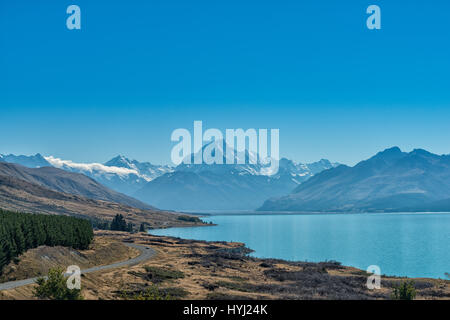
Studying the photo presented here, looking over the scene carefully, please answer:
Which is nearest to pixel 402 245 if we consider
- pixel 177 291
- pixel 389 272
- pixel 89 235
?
pixel 389 272

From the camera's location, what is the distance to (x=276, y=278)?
2613 inches

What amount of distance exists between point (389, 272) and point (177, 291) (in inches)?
2518

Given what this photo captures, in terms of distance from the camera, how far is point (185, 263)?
7850 cm

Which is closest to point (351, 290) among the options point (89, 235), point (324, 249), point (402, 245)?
point (89, 235)

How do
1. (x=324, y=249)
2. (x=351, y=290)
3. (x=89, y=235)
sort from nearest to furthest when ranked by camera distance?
1. (x=351, y=290)
2. (x=89, y=235)
3. (x=324, y=249)

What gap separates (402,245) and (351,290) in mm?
106997
